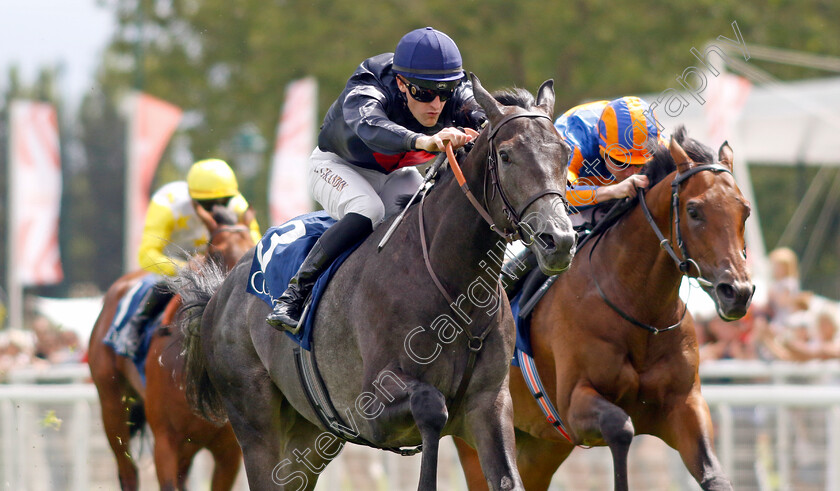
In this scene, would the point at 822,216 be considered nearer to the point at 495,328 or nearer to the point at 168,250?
the point at 168,250

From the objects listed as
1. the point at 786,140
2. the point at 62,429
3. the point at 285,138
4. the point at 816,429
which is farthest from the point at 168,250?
the point at 786,140

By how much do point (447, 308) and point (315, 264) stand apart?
861 millimetres

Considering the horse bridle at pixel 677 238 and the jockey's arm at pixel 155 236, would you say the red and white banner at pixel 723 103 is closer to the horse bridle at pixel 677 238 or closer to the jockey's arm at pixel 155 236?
the jockey's arm at pixel 155 236

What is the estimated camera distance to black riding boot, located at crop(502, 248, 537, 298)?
6.08 m

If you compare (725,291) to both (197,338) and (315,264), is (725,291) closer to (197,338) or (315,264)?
(315,264)

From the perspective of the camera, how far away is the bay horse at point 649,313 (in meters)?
4.84

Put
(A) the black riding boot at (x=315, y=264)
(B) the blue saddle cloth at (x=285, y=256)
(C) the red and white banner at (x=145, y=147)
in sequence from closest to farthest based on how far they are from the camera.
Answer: (A) the black riding boot at (x=315, y=264)
(B) the blue saddle cloth at (x=285, y=256)
(C) the red and white banner at (x=145, y=147)

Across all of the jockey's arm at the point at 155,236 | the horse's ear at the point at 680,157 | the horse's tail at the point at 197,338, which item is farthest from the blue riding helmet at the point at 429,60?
the jockey's arm at the point at 155,236

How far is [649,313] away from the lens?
5352 millimetres

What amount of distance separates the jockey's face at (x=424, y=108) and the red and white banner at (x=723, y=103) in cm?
923

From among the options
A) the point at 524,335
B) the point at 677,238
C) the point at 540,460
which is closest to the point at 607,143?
the point at 677,238

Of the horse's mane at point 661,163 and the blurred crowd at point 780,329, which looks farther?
the blurred crowd at point 780,329

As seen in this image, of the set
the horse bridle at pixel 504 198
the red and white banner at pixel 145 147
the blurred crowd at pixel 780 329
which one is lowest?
the red and white banner at pixel 145 147

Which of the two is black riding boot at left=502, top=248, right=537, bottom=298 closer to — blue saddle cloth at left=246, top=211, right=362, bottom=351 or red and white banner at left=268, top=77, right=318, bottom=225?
blue saddle cloth at left=246, top=211, right=362, bottom=351
